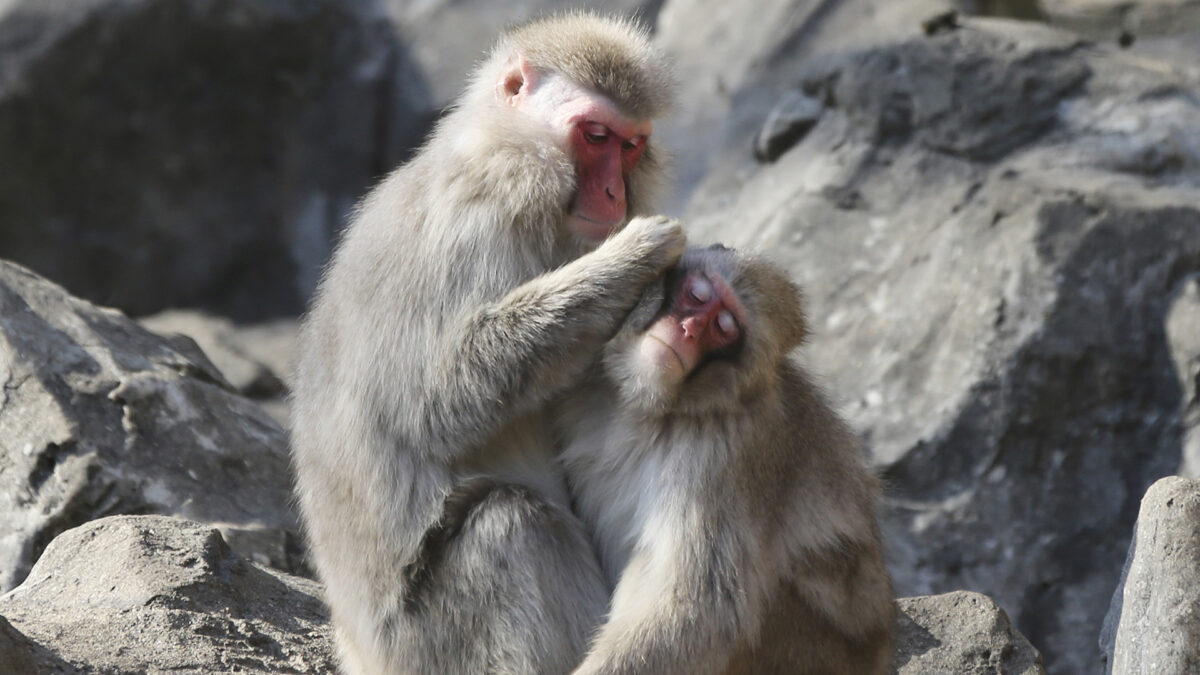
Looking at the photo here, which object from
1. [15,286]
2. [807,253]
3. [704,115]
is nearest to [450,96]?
[704,115]

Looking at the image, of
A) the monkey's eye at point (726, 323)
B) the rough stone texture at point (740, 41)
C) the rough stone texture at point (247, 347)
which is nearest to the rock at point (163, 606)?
the monkey's eye at point (726, 323)

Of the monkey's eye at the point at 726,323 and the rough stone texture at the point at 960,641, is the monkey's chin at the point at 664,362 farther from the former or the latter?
the rough stone texture at the point at 960,641

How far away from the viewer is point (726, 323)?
328 cm

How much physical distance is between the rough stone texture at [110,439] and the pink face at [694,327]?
7.25 feet

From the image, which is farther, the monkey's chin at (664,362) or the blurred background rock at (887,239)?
the blurred background rock at (887,239)

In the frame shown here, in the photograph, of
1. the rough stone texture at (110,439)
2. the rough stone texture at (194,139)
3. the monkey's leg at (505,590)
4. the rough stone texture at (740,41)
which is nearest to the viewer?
the monkey's leg at (505,590)

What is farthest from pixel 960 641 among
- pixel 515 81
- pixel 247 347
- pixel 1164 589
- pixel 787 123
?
pixel 247 347

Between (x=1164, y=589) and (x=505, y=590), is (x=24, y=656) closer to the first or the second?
Result: (x=505, y=590)

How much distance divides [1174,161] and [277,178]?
5598 mm

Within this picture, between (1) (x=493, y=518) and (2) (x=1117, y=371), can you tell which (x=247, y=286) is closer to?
(2) (x=1117, y=371)

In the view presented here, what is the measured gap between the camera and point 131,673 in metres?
3.49

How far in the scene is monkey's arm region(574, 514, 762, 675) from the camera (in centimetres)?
320

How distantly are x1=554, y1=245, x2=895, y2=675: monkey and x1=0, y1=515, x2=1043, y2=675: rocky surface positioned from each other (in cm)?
84

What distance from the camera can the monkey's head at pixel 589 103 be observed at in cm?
368
